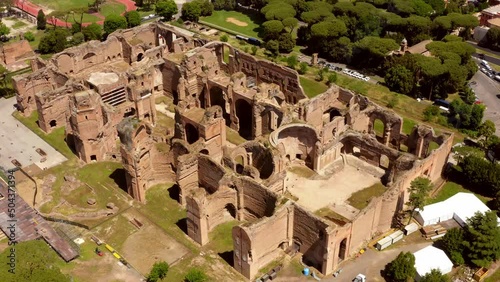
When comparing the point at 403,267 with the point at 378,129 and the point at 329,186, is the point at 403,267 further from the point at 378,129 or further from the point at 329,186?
the point at 378,129

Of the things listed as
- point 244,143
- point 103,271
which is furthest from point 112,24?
point 103,271

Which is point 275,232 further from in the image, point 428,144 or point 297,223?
point 428,144

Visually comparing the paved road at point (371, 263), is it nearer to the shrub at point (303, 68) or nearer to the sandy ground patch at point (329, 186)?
the sandy ground patch at point (329, 186)

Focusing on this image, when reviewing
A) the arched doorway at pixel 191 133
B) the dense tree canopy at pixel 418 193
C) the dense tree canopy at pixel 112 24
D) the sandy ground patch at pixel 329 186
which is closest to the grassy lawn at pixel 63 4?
the dense tree canopy at pixel 112 24

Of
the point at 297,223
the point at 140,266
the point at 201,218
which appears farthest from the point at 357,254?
the point at 140,266

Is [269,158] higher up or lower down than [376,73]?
higher up

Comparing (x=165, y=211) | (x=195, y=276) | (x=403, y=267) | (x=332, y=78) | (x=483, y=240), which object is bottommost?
(x=165, y=211)
